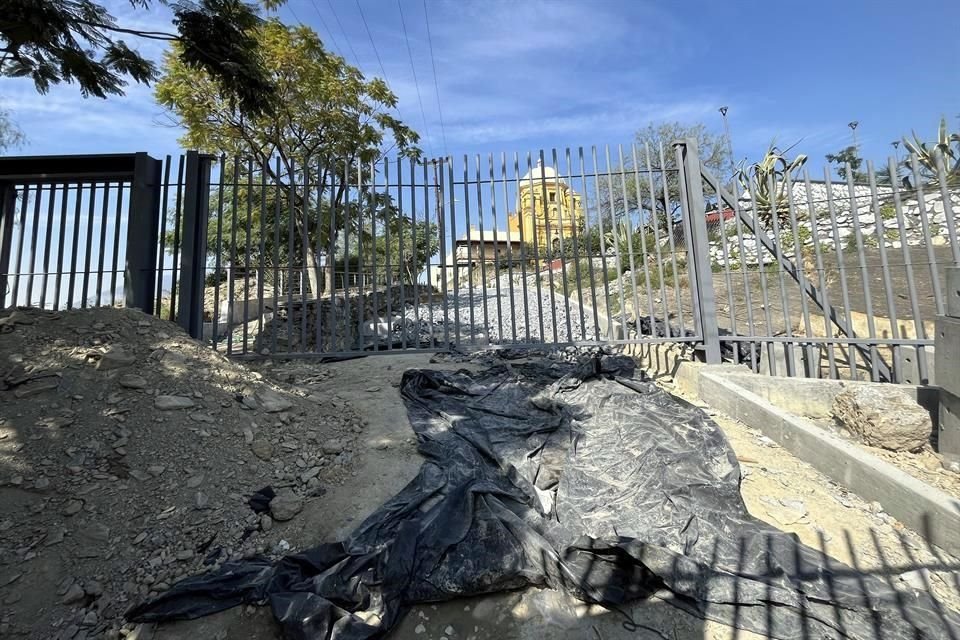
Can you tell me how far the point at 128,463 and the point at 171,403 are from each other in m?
0.56

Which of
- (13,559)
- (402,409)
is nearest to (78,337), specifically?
(13,559)

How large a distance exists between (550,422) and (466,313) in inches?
263

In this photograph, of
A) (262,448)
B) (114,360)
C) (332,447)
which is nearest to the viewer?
(262,448)

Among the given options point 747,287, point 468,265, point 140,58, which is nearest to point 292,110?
point 140,58

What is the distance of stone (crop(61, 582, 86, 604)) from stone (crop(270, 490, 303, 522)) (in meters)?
0.85

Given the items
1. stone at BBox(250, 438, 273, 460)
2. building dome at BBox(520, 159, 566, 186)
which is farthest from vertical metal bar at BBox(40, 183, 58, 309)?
building dome at BBox(520, 159, 566, 186)

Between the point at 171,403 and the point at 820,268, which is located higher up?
the point at 820,268

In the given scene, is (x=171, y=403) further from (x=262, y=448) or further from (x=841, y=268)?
(x=841, y=268)

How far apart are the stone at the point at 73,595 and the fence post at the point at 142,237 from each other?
4.22m

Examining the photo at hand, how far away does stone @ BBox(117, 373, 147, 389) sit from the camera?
3.23 m

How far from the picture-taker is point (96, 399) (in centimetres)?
307

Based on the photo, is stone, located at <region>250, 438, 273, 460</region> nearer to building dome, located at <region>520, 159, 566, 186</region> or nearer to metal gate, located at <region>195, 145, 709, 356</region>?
metal gate, located at <region>195, 145, 709, 356</region>

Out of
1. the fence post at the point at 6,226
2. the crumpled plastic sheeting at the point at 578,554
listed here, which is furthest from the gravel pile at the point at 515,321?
the fence post at the point at 6,226

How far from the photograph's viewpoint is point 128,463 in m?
2.69
